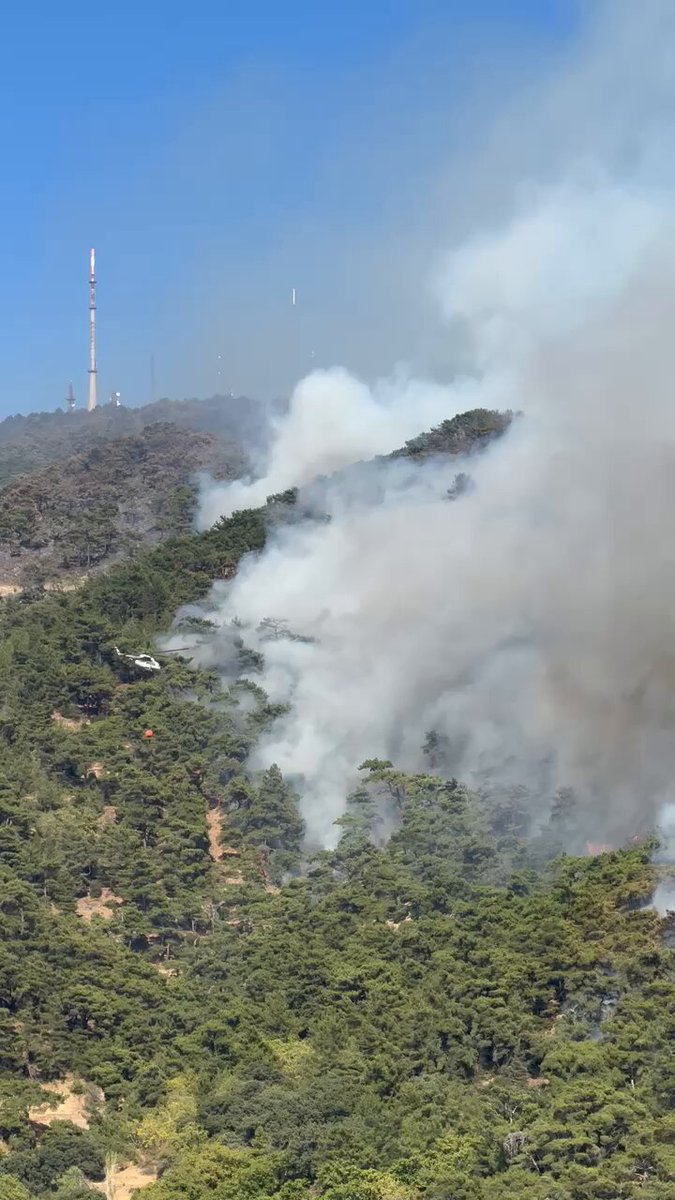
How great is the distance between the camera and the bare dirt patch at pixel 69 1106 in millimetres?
37562

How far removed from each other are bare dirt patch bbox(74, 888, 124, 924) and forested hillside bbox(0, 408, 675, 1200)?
0.25 ft

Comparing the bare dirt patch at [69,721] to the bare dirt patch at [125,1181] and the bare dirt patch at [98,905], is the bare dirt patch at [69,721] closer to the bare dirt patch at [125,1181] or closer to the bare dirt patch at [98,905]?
the bare dirt patch at [98,905]

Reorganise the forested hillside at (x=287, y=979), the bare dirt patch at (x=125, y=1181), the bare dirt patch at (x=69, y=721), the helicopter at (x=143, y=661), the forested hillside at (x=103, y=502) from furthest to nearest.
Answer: the forested hillside at (x=103, y=502), the helicopter at (x=143, y=661), the bare dirt patch at (x=69, y=721), the bare dirt patch at (x=125, y=1181), the forested hillside at (x=287, y=979)

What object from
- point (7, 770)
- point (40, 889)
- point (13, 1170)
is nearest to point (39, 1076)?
point (13, 1170)

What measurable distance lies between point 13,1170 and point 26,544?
2278 inches

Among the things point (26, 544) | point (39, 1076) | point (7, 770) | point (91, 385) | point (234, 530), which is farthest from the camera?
point (91, 385)

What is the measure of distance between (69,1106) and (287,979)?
214 inches

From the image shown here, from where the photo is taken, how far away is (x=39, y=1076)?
3900 centimetres

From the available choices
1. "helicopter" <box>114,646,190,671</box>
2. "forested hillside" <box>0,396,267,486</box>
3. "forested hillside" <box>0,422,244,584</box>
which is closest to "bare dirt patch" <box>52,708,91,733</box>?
"helicopter" <box>114,646,190,671</box>

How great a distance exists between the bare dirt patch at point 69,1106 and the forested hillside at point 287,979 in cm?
8

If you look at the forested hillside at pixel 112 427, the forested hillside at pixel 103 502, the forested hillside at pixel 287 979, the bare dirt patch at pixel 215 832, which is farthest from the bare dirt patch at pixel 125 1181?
the forested hillside at pixel 112 427

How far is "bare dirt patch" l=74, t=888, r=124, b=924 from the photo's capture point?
154 feet

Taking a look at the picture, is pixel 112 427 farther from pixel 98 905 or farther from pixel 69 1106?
pixel 69 1106

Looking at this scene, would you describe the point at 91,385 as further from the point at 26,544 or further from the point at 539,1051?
the point at 539,1051
